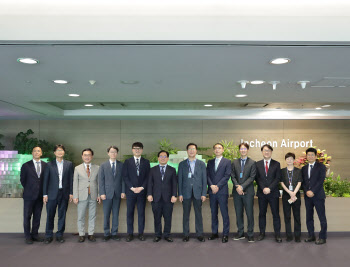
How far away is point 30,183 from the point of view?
6.10m

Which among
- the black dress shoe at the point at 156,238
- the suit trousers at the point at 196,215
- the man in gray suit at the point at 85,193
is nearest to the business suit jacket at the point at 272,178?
the suit trousers at the point at 196,215

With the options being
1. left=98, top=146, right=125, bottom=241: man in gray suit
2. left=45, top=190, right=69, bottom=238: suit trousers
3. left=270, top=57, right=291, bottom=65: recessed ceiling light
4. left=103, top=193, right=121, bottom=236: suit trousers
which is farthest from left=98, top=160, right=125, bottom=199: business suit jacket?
left=270, top=57, right=291, bottom=65: recessed ceiling light

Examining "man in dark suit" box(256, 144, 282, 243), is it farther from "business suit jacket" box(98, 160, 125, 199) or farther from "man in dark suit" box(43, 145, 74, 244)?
"man in dark suit" box(43, 145, 74, 244)

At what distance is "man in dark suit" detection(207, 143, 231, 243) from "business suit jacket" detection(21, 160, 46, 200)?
3.06 m

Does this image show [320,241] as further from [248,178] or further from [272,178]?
[248,178]

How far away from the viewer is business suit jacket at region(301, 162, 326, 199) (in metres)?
6.02

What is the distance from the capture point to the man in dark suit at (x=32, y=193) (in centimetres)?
608

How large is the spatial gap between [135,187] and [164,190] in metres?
0.53

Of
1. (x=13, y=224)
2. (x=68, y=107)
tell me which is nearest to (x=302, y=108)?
(x=68, y=107)

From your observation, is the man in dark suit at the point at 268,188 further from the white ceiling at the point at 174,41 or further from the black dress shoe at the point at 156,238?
the black dress shoe at the point at 156,238

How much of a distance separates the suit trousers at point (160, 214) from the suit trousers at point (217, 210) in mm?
757

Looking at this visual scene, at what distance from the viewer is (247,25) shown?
3.65 meters

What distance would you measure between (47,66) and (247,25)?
2.84m

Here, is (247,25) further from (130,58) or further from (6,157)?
(6,157)
